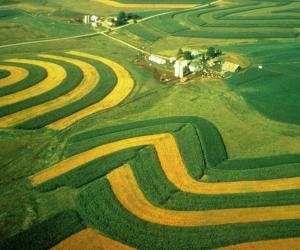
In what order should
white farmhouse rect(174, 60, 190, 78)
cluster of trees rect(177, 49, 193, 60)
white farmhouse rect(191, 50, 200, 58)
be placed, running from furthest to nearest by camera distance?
white farmhouse rect(191, 50, 200, 58), cluster of trees rect(177, 49, 193, 60), white farmhouse rect(174, 60, 190, 78)

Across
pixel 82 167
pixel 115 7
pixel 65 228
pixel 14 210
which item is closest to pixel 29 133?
pixel 82 167

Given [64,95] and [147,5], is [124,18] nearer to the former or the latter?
[147,5]

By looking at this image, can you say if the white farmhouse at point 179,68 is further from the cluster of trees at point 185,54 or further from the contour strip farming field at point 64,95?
the contour strip farming field at point 64,95

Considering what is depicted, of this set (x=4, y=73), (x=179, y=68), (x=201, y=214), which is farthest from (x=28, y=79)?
(x=201, y=214)

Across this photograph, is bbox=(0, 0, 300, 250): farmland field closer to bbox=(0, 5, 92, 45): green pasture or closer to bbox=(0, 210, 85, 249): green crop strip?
bbox=(0, 210, 85, 249): green crop strip

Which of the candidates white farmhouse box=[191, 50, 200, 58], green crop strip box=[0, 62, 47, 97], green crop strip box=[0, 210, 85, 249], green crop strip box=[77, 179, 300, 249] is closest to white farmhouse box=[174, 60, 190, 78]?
white farmhouse box=[191, 50, 200, 58]

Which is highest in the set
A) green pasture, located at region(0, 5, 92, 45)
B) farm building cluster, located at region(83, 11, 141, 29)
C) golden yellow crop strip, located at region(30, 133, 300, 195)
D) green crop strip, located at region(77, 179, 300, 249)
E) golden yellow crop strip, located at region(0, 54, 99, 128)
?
farm building cluster, located at region(83, 11, 141, 29)
